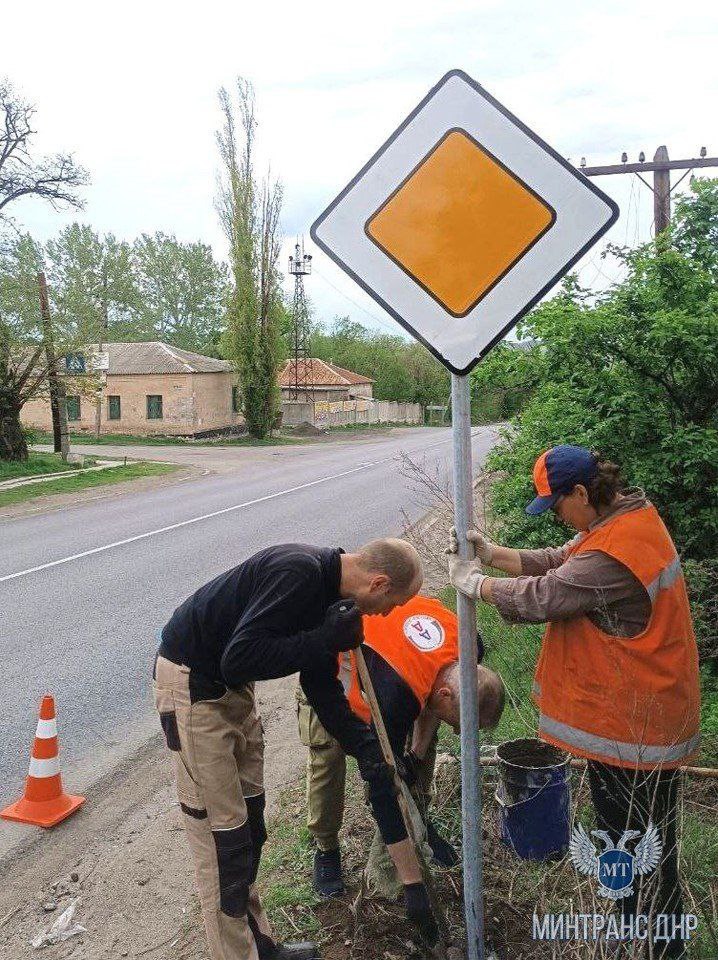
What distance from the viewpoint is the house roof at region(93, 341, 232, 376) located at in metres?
40.4

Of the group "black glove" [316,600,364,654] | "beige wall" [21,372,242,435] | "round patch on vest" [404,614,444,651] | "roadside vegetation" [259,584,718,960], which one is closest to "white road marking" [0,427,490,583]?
"roadside vegetation" [259,584,718,960]

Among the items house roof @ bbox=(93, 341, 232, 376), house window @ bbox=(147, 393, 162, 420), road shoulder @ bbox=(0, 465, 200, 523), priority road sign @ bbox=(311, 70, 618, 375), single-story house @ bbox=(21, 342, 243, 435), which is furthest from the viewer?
house window @ bbox=(147, 393, 162, 420)

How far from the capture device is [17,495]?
61.8ft

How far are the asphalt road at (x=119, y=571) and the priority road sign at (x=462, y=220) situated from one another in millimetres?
3894

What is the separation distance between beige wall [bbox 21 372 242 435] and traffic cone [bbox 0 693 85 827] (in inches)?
1433

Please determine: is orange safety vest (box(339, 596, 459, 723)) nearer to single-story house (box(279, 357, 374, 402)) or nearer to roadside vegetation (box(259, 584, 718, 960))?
roadside vegetation (box(259, 584, 718, 960))

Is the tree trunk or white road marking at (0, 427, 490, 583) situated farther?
the tree trunk

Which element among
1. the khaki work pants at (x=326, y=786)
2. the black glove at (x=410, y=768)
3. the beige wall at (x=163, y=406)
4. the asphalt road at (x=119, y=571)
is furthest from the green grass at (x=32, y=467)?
the black glove at (x=410, y=768)

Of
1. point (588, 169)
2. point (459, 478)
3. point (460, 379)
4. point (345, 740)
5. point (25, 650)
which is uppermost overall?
point (588, 169)

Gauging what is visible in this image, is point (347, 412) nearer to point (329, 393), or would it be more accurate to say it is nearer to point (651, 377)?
point (329, 393)

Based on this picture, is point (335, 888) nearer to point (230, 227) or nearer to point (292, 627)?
point (292, 627)

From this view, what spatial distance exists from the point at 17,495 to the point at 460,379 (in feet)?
60.7

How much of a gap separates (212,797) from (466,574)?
126cm

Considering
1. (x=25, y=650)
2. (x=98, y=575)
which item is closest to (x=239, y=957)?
(x=25, y=650)
